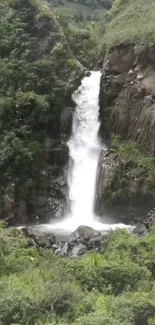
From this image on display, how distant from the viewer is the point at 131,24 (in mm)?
32719

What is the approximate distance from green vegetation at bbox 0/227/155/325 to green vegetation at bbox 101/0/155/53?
14180mm

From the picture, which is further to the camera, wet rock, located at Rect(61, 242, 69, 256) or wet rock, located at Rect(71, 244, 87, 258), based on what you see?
wet rock, located at Rect(61, 242, 69, 256)

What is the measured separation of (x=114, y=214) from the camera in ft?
87.7

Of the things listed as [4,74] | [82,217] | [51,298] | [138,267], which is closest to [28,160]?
[82,217]

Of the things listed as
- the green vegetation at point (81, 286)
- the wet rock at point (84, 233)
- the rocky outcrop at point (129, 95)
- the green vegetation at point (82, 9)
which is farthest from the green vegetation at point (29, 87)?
the green vegetation at point (82, 9)

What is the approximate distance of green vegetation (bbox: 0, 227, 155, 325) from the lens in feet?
38.6

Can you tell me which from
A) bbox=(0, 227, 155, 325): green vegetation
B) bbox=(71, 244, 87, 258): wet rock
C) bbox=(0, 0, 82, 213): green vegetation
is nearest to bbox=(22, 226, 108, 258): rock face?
bbox=(71, 244, 87, 258): wet rock

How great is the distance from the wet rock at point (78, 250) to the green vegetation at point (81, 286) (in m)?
2.54

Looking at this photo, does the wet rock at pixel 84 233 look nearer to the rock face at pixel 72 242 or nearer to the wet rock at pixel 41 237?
the rock face at pixel 72 242

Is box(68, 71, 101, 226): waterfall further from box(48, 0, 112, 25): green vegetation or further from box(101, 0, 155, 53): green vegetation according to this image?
box(48, 0, 112, 25): green vegetation

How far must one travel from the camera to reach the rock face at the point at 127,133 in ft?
86.8

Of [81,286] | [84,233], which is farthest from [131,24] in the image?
[81,286]

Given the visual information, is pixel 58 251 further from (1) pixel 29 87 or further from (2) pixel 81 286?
(1) pixel 29 87

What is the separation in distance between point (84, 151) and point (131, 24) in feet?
29.1
